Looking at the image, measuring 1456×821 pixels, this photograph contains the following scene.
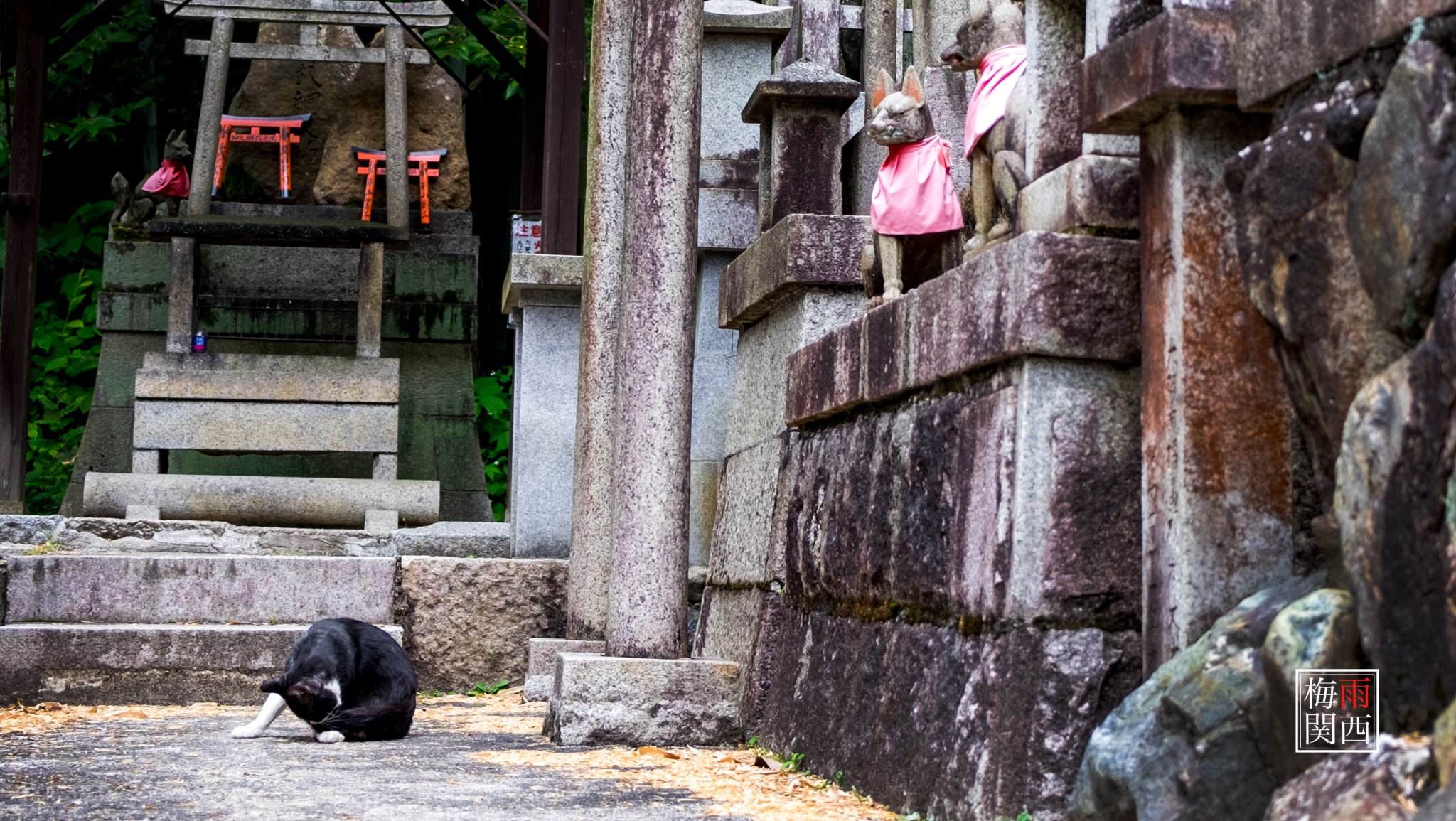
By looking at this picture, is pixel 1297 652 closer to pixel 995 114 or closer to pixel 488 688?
pixel 995 114

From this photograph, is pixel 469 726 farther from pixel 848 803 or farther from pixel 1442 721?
pixel 1442 721

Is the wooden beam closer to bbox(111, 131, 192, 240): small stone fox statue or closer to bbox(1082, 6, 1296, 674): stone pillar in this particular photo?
bbox(111, 131, 192, 240): small stone fox statue

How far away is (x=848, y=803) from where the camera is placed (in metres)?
3.83

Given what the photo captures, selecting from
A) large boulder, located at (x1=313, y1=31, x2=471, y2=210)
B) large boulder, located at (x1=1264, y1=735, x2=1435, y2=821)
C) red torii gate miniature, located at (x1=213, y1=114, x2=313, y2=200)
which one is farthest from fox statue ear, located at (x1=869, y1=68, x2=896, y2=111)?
red torii gate miniature, located at (x1=213, y1=114, x2=313, y2=200)

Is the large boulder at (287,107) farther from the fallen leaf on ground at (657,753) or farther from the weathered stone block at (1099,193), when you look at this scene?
the weathered stone block at (1099,193)

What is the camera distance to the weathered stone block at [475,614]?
23.3 feet

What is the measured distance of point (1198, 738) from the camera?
2.48 metres

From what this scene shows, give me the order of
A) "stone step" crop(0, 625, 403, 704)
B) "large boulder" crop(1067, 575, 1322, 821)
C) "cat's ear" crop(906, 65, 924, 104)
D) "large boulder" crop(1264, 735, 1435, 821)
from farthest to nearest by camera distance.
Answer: "stone step" crop(0, 625, 403, 704) < "cat's ear" crop(906, 65, 924, 104) < "large boulder" crop(1067, 575, 1322, 821) < "large boulder" crop(1264, 735, 1435, 821)

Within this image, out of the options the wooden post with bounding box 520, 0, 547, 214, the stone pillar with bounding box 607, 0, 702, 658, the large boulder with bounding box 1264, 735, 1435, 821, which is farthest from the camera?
the wooden post with bounding box 520, 0, 547, 214

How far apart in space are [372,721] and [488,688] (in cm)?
187

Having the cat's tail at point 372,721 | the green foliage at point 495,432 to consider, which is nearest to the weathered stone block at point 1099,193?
the cat's tail at point 372,721

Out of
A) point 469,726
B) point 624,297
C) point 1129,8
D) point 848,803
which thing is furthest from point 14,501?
point 1129,8

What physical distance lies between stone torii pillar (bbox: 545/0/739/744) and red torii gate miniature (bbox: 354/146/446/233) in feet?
24.7

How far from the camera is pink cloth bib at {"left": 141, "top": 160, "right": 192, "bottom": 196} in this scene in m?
12.2
